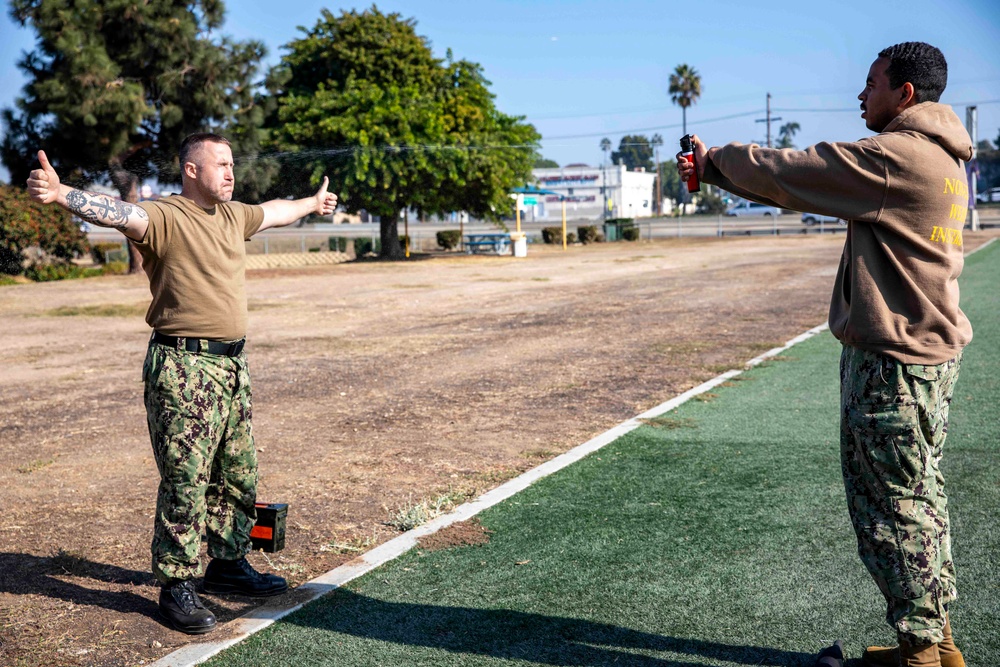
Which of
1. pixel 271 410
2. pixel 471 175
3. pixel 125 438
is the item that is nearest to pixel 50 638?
pixel 125 438

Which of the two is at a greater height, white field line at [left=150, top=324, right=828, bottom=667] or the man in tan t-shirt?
the man in tan t-shirt

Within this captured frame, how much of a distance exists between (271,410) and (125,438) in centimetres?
137

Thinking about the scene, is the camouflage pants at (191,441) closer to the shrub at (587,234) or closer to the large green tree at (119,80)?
the large green tree at (119,80)

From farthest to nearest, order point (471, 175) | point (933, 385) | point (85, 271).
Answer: point (471, 175), point (85, 271), point (933, 385)

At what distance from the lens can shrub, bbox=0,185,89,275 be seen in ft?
82.5

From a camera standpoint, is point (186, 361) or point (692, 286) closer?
point (186, 361)

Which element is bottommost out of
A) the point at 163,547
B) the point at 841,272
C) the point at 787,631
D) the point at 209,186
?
the point at 787,631

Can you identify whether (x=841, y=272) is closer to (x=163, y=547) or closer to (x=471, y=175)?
(x=163, y=547)

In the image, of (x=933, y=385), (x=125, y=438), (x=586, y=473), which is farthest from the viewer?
(x=125, y=438)

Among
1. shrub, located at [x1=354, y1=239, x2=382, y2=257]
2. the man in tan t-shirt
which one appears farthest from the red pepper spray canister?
shrub, located at [x1=354, y1=239, x2=382, y2=257]

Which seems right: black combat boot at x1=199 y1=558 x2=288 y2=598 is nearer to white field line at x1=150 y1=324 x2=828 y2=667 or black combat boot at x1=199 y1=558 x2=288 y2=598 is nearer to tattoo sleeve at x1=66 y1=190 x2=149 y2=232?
white field line at x1=150 y1=324 x2=828 y2=667

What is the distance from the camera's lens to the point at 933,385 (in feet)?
10.3

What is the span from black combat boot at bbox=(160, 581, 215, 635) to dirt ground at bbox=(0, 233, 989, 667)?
0.19ft

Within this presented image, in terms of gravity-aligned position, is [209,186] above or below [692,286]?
above
